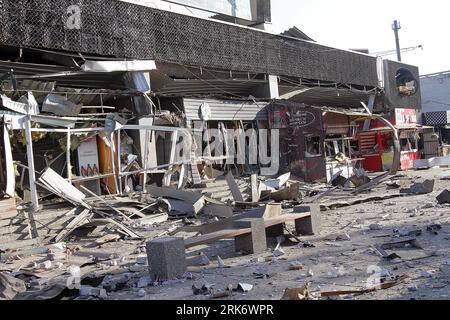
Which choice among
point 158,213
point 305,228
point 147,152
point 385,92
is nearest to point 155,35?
point 147,152

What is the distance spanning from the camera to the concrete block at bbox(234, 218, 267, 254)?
742 cm

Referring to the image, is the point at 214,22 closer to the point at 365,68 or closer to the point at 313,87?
the point at 313,87

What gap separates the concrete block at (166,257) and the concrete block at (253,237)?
1371 mm

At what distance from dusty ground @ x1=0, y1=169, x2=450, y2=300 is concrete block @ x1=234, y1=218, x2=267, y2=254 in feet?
0.53

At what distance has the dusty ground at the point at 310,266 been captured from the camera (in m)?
5.45

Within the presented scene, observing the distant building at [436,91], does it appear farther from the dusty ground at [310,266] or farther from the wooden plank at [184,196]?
the dusty ground at [310,266]

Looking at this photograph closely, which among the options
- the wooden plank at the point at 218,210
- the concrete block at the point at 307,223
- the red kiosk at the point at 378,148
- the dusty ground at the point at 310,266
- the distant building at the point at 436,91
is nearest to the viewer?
the dusty ground at the point at 310,266

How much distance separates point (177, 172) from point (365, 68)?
16490 mm

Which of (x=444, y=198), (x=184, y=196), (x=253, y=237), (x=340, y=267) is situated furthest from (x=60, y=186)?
(x=444, y=198)

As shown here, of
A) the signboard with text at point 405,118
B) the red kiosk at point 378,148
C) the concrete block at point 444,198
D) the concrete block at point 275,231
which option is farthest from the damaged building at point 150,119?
the signboard with text at point 405,118

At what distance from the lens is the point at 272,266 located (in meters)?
6.68

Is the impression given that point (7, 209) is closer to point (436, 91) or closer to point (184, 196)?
point (184, 196)

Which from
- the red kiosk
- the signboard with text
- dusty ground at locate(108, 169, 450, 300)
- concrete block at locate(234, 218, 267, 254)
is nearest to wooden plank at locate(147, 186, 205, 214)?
dusty ground at locate(108, 169, 450, 300)

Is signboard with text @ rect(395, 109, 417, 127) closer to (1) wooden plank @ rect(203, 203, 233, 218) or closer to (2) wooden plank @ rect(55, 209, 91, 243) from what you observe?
(1) wooden plank @ rect(203, 203, 233, 218)
